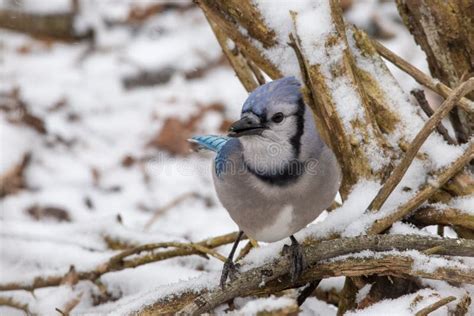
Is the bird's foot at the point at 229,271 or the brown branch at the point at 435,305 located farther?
the bird's foot at the point at 229,271

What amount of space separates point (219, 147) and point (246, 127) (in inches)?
14.4

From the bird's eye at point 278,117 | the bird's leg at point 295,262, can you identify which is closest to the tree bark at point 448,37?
the bird's eye at point 278,117

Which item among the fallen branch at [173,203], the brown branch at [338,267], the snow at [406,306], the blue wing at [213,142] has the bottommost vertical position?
the snow at [406,306]

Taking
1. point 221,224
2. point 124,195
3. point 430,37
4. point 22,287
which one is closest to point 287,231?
point 430,37

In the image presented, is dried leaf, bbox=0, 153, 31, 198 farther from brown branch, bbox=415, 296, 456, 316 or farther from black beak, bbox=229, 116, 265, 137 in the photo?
brown branch, bbox=415, 296, 456, 316

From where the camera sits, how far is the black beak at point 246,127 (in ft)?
6.33

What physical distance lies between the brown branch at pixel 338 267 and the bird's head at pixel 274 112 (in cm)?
30

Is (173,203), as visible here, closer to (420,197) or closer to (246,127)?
(246,127)

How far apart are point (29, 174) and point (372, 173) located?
2182 millimetres

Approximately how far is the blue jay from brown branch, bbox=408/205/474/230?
22 centimetres

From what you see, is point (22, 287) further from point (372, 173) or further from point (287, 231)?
point (372, 173)

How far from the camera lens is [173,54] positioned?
4.55 metres

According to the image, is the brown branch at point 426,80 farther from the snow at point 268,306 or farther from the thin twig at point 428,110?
the snow at point 268,306

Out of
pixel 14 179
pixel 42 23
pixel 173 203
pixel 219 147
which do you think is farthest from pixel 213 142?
pixel 42 23
